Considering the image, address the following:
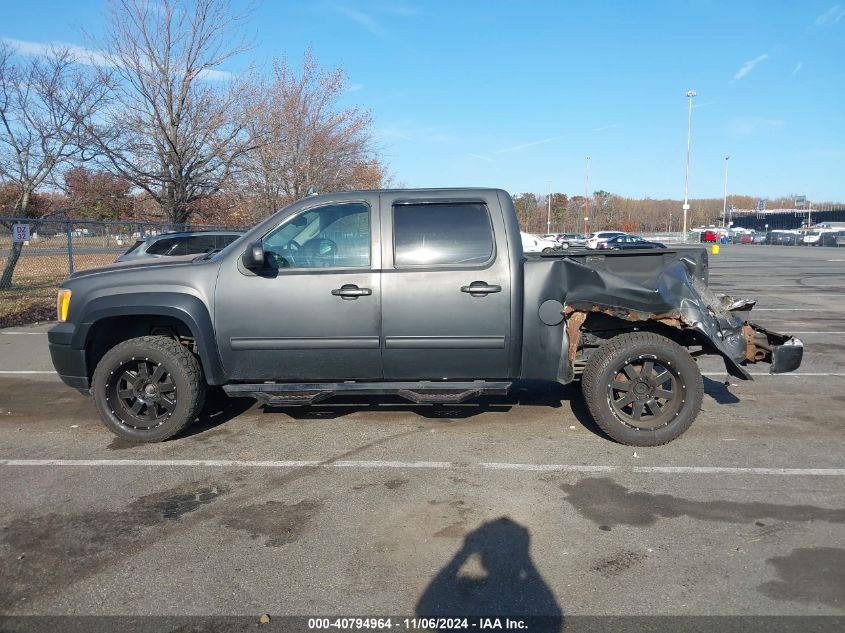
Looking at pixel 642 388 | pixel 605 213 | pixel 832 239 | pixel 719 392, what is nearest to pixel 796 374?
pixel 719 392

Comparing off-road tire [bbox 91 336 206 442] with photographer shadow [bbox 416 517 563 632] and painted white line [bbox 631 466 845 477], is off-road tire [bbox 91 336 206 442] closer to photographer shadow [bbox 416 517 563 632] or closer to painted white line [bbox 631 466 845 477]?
photographer shadow [bbox 416 517 563 632]

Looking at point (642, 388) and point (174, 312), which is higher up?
point (174, 312)

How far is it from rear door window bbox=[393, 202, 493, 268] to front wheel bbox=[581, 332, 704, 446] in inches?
49.7

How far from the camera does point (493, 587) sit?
314cm

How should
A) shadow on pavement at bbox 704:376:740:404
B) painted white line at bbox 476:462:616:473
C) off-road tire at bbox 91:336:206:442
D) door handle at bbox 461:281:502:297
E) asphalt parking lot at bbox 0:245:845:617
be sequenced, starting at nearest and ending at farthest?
asphalt parking lot at bbox 0:245:845:617
painted white line at bbox 476:462:616:473
door handle at bbox 461:281:502:297
off-road tire at bbox 91:336:206:442
shadow on pavement at bbox 704:376:740:404

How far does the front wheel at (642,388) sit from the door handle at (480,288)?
1007 mm

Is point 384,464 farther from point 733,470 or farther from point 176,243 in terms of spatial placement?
point 176,243

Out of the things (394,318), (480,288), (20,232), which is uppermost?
(20,232)

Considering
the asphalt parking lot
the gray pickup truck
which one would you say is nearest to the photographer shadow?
the asphalt parking lot

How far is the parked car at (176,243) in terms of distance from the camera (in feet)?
34.3

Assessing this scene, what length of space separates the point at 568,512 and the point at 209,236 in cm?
894

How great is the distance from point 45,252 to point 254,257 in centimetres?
1535

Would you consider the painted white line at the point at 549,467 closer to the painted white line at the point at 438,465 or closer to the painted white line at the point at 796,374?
the painted white line at the point at 438,465

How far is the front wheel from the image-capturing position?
→ 4914 mm
